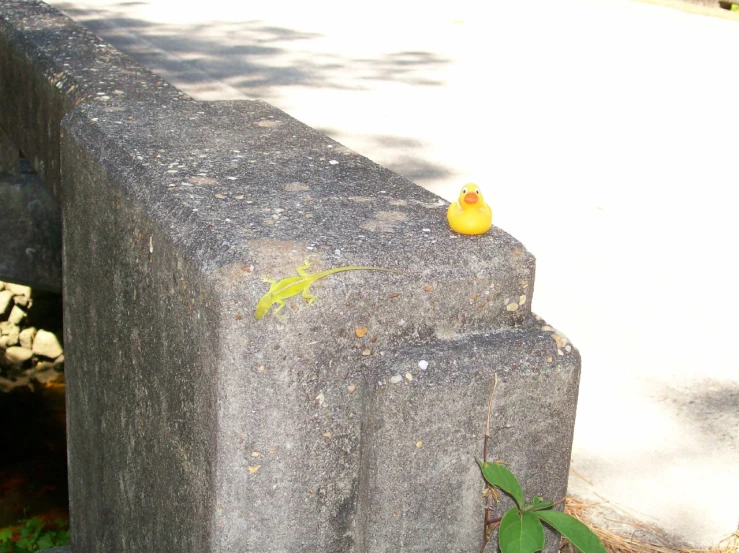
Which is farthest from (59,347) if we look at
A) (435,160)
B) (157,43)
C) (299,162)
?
(299,162)

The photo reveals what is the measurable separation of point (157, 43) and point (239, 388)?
7.06 m

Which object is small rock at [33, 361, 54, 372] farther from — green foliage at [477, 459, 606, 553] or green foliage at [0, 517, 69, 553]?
green foliage at [477, 459, 606, 553]

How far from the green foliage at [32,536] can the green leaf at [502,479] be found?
13.3ft

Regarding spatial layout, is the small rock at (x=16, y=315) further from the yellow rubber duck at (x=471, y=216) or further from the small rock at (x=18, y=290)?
the yellow rubber duck at (x=471, y=216)

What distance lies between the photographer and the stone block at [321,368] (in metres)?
1.46

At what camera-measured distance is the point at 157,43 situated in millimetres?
7922

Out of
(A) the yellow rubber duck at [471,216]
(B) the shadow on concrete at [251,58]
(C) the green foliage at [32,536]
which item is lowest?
(C) the green foliage at [32,536]

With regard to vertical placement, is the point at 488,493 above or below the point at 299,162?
below

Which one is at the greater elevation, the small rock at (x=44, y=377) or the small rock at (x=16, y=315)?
the small rock at (x=16, y=315)

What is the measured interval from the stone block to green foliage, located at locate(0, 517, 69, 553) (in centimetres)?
375

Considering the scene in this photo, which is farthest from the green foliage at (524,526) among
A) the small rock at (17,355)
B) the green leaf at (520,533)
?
the small rock at (17,355)

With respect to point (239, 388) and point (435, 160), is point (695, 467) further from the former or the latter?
point (435, 160)

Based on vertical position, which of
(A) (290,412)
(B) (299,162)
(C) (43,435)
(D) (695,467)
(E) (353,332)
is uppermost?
(B) (299,162)

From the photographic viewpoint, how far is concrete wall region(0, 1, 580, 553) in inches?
57.4
